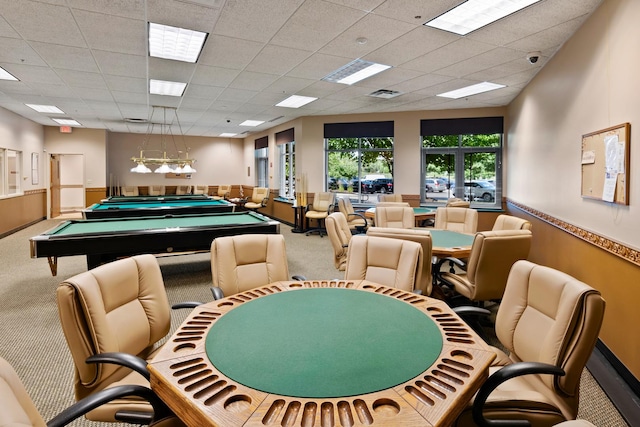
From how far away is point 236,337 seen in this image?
1.47 m

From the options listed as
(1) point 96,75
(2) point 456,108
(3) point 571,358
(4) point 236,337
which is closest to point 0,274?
(1) point 96,75

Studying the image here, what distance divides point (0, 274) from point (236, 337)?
560cm

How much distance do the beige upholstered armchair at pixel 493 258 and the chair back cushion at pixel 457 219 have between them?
1870 mm

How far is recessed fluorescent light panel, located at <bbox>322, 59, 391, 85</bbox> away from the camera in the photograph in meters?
5.02

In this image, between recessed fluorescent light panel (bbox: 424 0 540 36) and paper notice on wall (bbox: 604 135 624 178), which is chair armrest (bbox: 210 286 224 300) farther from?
recessed fluorescent light panel (bbox: 424 0 540 36)

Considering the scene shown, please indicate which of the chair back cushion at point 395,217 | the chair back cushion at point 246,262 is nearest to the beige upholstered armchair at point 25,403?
the chair back cushion at point 246,262

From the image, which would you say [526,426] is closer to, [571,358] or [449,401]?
[571,358]

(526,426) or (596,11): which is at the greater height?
(596,11)

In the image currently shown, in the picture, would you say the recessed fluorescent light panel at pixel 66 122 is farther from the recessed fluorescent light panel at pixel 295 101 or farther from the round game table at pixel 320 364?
the round game table at pixel 320 364

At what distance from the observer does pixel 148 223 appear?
5.03 m

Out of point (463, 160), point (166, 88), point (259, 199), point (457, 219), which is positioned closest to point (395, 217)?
point (457, 219)

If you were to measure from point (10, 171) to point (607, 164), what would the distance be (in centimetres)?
1124

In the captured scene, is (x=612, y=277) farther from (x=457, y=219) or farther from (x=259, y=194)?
(x=259, y=194)

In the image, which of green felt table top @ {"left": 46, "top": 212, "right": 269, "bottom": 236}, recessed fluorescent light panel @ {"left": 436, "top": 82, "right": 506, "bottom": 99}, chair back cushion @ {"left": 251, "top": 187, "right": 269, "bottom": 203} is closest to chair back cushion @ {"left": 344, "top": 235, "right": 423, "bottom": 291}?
green felt table top @ {"left": 46, "top": 212, "right": 269, "bottom": 236}
